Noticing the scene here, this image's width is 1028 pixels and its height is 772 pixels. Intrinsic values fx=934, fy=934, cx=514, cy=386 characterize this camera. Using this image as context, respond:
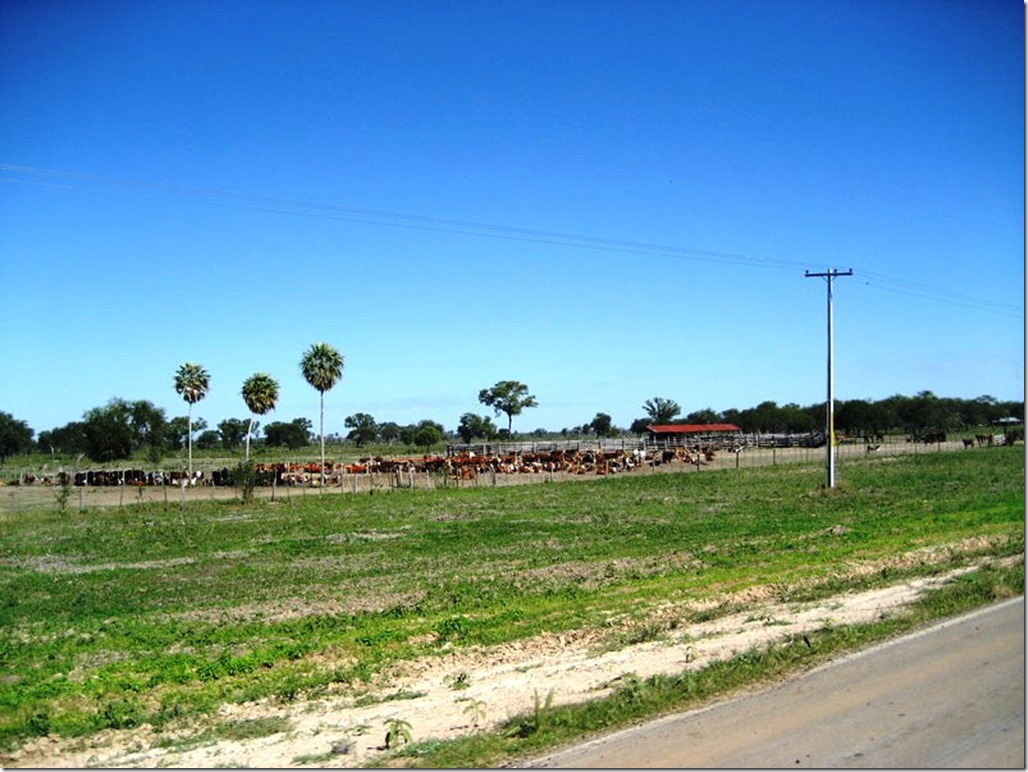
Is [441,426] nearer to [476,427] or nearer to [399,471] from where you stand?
[476,427]

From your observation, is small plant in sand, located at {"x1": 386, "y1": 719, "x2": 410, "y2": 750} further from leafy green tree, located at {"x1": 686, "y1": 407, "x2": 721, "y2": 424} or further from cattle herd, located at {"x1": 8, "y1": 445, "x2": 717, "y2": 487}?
leafy green tree, located at {"x1": 686, "y1": 407, "x2": 721, "y2": 424}

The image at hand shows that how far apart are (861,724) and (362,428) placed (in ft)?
521

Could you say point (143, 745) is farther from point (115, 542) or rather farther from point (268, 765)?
point (115, 542)

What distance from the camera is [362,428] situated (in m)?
165

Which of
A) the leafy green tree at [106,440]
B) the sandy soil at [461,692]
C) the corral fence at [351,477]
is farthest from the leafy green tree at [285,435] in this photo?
the sandy soil at [461,692]

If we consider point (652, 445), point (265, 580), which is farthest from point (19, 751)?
point (652, 445)

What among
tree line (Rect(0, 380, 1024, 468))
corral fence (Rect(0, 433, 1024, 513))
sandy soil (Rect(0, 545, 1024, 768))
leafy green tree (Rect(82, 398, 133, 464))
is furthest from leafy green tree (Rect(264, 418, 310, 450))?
sandy soil (Rect(0, 545, 1024, 768))

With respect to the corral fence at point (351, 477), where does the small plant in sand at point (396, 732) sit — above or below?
above

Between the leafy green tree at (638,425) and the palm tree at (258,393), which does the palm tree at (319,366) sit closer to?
the palm tree at (258,393)

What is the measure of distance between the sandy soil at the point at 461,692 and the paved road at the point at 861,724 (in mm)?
1659

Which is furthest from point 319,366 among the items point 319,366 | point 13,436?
point 13,436

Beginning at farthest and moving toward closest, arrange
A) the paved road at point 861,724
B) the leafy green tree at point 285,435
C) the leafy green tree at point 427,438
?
the leafy green tree at point 285,435 → the leafy green tree at point 427,438 → the paved road at point 861,724

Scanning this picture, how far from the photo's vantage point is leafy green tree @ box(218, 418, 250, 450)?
140000 millimetres

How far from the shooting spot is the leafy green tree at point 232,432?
140 meters
